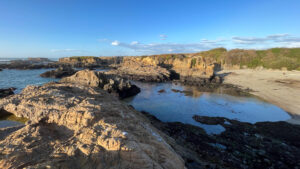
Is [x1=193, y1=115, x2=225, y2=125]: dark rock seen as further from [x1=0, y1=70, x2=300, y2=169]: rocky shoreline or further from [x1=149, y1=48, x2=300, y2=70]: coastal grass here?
[x1=149, y1=48, x2=300, y2=70]: coastal grass

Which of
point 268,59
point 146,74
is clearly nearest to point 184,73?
point 146,74

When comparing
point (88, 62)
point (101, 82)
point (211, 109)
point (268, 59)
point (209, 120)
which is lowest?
point (209, 120)

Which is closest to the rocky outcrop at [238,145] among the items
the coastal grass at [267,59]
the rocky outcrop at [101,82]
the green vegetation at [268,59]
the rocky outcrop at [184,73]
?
the rocky outcrop at [101,82]

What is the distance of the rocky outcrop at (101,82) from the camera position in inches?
→ 815

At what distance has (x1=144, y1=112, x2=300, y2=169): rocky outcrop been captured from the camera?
351 inches

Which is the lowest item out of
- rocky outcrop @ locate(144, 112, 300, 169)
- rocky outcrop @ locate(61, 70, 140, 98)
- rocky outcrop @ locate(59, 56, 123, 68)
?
rocky outcrop @ locate(144, 112, 300, 169)

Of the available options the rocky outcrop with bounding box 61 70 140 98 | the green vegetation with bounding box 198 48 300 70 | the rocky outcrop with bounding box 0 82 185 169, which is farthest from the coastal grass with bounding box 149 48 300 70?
the rocky outcrop with bounding box 0 82 185 169

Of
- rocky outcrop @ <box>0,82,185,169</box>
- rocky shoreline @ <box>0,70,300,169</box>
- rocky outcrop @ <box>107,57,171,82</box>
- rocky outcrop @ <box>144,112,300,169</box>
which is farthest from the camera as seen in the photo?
rocky outcrop @ <box>107,57,171,82</box>

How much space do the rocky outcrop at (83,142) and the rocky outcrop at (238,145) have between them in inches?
151

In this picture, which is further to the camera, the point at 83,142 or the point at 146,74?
the point at 146,74

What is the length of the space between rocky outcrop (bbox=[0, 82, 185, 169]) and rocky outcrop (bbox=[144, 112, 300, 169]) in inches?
151

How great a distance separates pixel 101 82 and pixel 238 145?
19.2m

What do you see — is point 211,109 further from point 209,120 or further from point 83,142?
point 83,142

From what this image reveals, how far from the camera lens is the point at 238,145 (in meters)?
11.2
